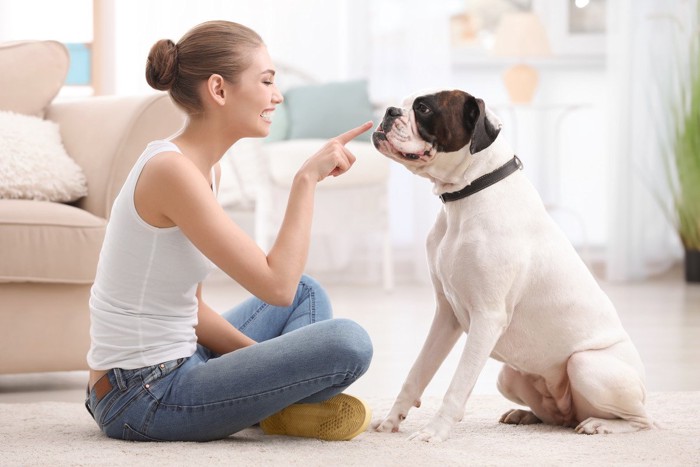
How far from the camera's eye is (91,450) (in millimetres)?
1668

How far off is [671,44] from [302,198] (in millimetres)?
3927

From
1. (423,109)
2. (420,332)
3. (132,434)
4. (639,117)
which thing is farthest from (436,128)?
(639,117)

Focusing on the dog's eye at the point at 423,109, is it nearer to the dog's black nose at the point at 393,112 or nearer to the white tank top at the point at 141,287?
the dog's black nose at the point at 393,112

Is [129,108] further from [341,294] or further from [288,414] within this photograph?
[341,294]

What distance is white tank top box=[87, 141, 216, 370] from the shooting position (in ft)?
5.50

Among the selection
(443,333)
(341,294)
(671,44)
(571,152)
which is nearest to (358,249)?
(341,294)

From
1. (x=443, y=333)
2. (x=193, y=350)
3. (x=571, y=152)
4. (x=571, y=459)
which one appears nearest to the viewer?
(x=571, y=459)

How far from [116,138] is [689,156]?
3.36m

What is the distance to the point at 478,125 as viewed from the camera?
174 centimetres

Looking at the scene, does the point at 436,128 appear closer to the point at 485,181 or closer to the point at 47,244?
the point at 485,181

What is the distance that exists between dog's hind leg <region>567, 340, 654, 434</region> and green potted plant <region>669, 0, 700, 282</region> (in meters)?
3.31

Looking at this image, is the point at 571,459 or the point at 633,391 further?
the point at 633,391

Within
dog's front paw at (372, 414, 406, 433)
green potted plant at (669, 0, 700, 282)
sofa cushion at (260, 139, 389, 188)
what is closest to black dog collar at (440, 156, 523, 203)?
dog's front paw at (372, 414, 406, 433)

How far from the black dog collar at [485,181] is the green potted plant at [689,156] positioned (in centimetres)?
342
